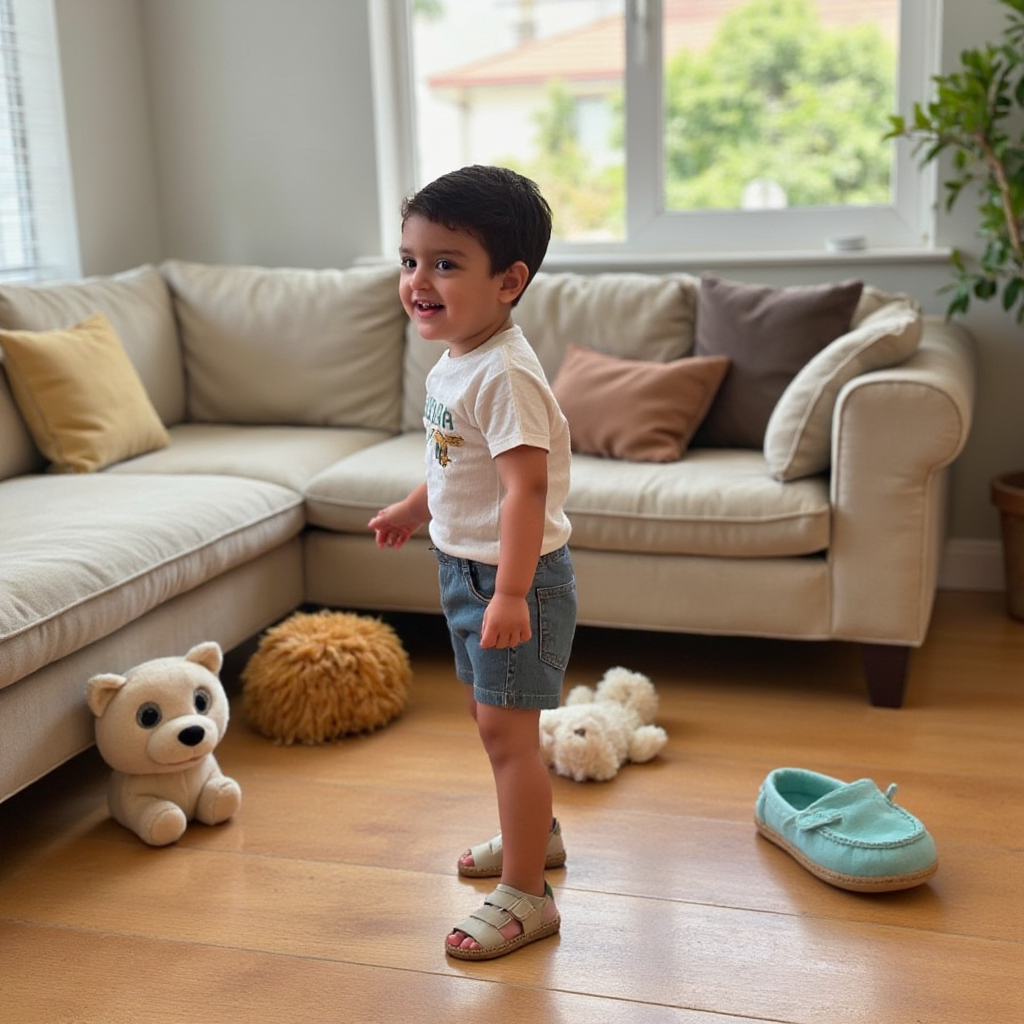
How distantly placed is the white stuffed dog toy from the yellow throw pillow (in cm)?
87

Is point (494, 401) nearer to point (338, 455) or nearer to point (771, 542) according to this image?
point (771, 542)

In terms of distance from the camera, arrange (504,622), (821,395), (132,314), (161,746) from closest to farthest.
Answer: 1. (504,622)
2. (161,746)
3. (821,395)
4. (132,314)

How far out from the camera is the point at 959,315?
3.30 m

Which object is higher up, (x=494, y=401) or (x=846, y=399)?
(x=494, y=401)

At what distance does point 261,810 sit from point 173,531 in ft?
1.77

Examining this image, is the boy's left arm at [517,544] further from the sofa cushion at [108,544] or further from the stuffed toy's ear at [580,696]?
the stuffed toy's ear at [580,696]

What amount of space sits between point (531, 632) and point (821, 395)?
1.15 meters

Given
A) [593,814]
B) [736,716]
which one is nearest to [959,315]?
[736,716]

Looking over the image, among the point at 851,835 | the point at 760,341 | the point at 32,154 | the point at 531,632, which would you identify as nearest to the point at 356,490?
the point at 760,341

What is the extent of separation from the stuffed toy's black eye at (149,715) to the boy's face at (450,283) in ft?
2.77

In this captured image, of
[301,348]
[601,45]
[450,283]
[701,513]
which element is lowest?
[701,513]

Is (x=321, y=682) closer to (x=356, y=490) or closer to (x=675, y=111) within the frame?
(x=356, y=490)

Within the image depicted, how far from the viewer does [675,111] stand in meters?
3.56

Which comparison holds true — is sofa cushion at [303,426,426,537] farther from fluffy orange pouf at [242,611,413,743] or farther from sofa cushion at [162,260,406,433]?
sofa cushion at [162,260,406,433]
